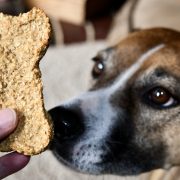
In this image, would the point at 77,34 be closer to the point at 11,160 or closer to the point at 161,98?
the point at 161,98

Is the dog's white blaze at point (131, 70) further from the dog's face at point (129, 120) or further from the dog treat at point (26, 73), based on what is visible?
the dog treat at point (26, 73)

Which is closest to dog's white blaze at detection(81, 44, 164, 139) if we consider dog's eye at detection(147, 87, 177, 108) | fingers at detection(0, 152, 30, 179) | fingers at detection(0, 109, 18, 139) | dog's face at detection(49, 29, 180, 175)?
dog's face at detection(49, 29, 180, 175)

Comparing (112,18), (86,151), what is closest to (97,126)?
(86,151)

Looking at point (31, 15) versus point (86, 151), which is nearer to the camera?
point (31, 15)


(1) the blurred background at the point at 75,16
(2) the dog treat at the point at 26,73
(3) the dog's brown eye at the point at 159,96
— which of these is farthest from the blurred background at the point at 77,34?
(2) the dog treat at the point at 26,73

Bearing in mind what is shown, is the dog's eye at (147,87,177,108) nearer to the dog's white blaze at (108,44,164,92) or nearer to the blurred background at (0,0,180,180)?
the dog's white blaze at (108,44,164,92)

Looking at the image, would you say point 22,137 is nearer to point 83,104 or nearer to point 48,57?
point 83,104

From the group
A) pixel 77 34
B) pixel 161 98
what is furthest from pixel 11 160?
pixel 77 34

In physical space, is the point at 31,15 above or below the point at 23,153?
above
